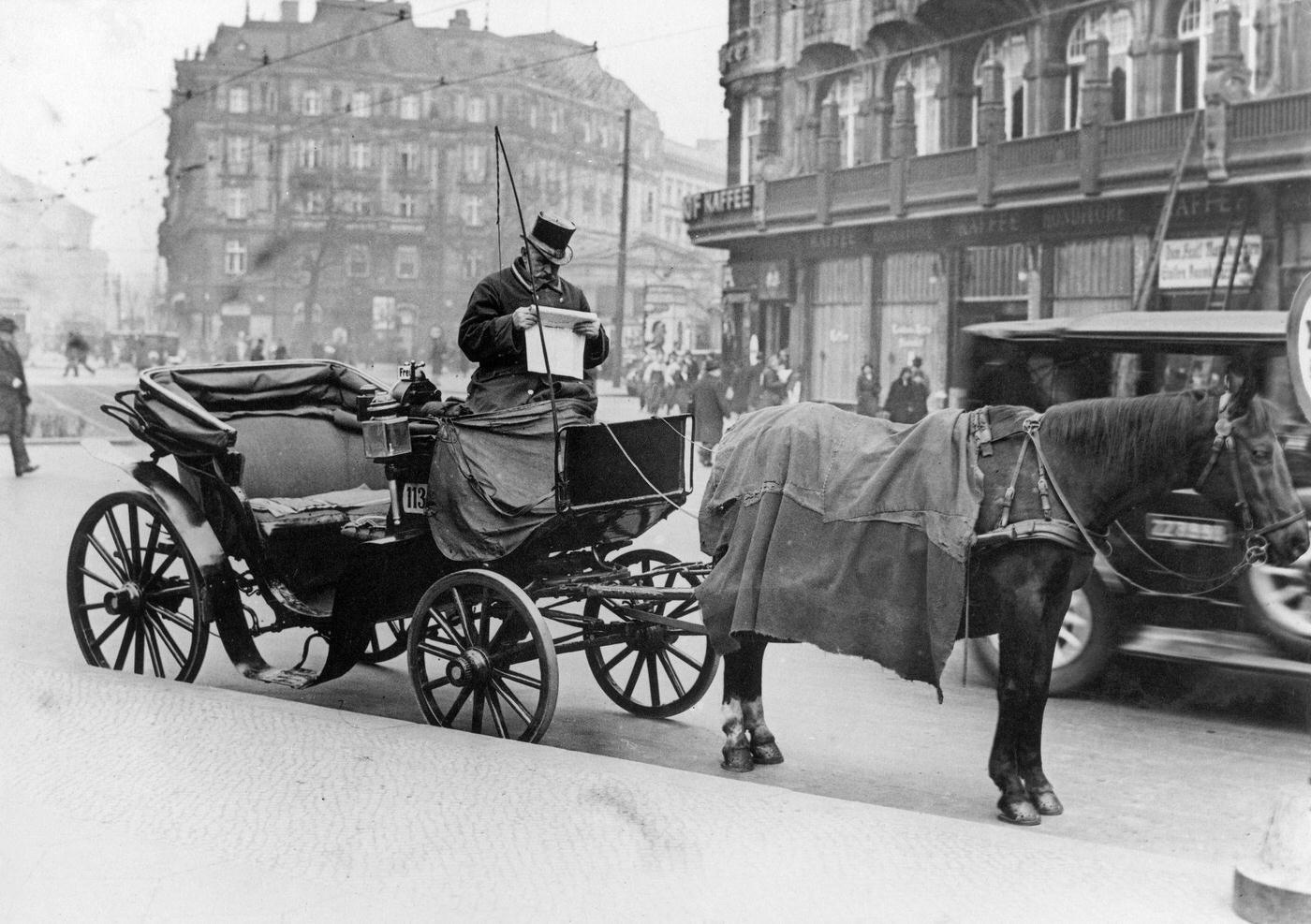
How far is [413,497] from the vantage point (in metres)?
5.41

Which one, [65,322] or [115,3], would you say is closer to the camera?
[115,3]

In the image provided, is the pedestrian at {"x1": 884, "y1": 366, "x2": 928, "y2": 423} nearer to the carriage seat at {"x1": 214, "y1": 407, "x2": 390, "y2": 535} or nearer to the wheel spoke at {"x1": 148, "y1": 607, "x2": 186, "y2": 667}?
the carriage seat at {"x1": 214, "y1": 407, "x2": 390, "y2": 535}

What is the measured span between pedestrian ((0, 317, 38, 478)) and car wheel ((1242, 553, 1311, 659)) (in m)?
7.84

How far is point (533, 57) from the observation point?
7.71 m

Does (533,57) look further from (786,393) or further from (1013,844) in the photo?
(1013,844)

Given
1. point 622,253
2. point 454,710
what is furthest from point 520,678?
point 622,253

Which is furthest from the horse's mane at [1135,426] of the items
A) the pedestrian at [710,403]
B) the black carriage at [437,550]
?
the pedestrian at [710,403]

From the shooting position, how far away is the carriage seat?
646 cm

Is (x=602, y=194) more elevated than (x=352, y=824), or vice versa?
(x=602, y=194)

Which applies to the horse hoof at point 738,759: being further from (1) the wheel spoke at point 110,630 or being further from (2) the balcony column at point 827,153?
(2) the balcony column at point 827,153

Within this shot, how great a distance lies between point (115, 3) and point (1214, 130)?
24.9 feet

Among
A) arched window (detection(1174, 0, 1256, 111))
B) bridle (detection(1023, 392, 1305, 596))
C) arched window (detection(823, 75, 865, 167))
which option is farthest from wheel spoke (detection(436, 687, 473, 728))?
arched window (detection(1174, 0, 1256, 111))

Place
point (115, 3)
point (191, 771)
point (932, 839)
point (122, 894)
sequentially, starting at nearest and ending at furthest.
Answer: point (122, 894) → point (932, 839) → point (191, 771) → point (115, 3)

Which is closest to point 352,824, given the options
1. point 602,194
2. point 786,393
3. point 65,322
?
point 602,194
